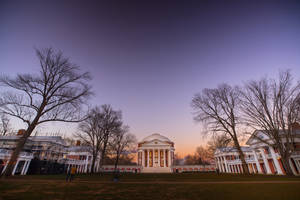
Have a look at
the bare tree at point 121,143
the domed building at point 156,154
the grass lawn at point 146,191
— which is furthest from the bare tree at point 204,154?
the grass lawn at point 146,191

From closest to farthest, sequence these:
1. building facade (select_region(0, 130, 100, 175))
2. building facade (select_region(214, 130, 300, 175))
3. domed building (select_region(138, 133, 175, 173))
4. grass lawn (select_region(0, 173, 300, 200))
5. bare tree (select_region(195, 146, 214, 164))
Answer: grass lawn (select_region(0, 173, 300, 200))
building facade (select_region(0, 130, 100, 175))
building facade (select_region(214, 130, 300, 175))
domed building (select_region(138, 133, 175, 173))
bare tree (select_region(195, 146, 214, 164))

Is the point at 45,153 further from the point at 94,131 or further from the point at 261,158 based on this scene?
the point at 261,158

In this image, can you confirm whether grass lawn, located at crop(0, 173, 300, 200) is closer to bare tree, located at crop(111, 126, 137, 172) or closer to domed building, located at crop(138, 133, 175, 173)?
bare tree, located at crop(111, 126, 137, 172)

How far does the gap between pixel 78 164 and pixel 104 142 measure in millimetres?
22242

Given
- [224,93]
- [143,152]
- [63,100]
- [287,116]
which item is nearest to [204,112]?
[224,93]

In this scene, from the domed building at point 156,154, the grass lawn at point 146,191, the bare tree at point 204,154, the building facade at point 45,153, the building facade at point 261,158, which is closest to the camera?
the grass lawn at point 146,191

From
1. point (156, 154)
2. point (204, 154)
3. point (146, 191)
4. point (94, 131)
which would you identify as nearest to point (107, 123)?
point (94, 131)

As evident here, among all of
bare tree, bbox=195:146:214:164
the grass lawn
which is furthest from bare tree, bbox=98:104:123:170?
bare tree, bbox=195:146:214:164

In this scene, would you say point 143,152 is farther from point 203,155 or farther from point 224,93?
point 224,93

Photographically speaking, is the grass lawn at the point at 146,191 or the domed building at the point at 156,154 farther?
the domed building at the point at 156,154

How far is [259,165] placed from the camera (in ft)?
128

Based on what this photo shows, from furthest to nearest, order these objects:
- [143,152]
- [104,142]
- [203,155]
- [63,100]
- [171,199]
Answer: [203,155] < [143,152] < [104,142] < [63,100] < [171,199]

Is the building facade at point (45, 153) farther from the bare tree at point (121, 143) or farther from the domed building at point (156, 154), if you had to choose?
the domed building at point (156, 154)

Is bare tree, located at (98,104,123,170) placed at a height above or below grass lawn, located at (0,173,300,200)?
above
